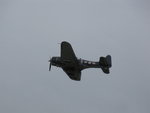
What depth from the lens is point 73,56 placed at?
112625mm

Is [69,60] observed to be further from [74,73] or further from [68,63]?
[74,73]

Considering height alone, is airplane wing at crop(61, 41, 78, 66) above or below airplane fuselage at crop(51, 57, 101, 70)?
above

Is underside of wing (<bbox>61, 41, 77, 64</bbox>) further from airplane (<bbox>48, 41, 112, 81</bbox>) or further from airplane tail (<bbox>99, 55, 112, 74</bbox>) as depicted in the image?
airplane tail (<bbox>99, 55, 112, 74</bbox>)

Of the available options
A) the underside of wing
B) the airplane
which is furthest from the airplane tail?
the underside of wing

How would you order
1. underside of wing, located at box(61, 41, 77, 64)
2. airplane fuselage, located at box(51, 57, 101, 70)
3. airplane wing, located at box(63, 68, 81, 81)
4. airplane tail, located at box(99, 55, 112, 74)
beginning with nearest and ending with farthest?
underside of wing, located at box(61, 41, 77, 64)
airplane fuselage, located at box(51, 57, 101, 70)
airplane tail, located at box(99, 55, 112, 74)
airplane wing, located at box(63, 68, 81, 81)

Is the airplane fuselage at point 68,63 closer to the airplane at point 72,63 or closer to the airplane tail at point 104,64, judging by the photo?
Result: the airplane at point 72,63

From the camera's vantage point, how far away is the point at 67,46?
11112 cm

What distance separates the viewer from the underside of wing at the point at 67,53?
11106 cm

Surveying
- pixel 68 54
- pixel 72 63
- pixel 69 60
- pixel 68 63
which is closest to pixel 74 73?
pixel 72 63

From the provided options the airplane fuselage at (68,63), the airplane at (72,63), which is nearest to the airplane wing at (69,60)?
the airplane at (72,63)

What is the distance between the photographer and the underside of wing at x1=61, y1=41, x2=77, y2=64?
111056 millimetres

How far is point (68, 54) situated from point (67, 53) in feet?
0.71

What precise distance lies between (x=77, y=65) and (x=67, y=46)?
4.20m

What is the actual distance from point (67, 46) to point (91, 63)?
5.95m
